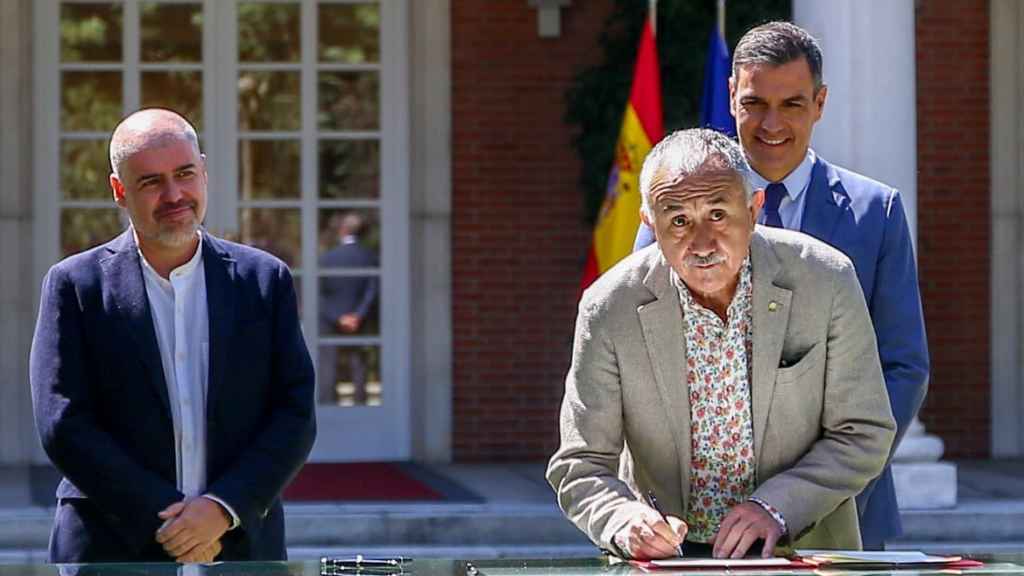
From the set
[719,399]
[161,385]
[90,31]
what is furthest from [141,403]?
[90,31]

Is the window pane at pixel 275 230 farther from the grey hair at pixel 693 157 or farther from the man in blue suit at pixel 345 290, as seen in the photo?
the grey hair at pixel 693 157

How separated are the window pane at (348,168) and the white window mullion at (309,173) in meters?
0.06

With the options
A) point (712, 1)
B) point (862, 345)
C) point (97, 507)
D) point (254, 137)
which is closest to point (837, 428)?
point (862, 345)

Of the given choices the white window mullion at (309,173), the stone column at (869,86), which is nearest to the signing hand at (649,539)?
the stone column at (869,86)

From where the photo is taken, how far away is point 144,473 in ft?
12.3

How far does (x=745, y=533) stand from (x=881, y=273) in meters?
0.90

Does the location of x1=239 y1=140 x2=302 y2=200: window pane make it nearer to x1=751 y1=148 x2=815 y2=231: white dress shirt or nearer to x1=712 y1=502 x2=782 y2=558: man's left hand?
x1=751 y1=148 x2=815 y2=231: white dress shirt

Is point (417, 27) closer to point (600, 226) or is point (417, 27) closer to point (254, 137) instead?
point (254, 137)

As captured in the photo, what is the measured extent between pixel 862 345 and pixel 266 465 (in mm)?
1243

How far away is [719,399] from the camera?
327 centimetres

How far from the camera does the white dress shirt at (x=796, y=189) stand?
3893 mm

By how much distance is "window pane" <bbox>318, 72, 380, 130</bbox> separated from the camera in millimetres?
→ 11172

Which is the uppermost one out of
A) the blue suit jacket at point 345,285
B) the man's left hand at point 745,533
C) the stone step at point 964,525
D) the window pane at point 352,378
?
the blue suit jacket at point 345,285

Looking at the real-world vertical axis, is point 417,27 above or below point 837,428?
above
